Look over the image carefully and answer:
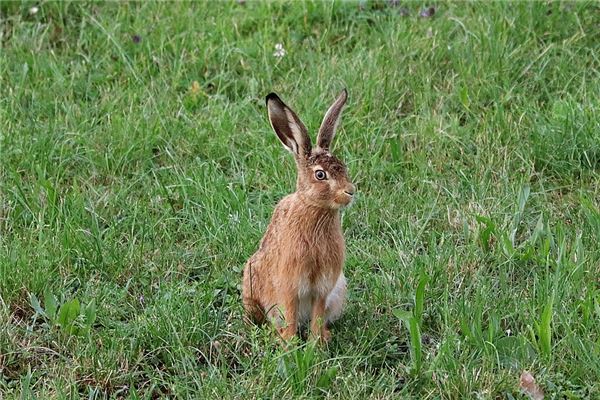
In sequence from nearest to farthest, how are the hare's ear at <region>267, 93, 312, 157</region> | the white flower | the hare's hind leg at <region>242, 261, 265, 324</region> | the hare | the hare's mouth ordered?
the hare's mouth
the hare
the hare's ear at <region>267, 93, 312, 157</region>
the hare's hind leg at <region>242, 261, 265, 324</region>
the white flower

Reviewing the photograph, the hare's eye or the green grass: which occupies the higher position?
the hare's eye

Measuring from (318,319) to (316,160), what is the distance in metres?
0.65

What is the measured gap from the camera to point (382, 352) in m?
4.91

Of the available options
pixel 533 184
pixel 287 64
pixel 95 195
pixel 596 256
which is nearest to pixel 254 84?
pixel 287 64

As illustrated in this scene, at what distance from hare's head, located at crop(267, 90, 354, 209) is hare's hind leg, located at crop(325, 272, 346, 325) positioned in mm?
385

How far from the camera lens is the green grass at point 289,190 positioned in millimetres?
4742

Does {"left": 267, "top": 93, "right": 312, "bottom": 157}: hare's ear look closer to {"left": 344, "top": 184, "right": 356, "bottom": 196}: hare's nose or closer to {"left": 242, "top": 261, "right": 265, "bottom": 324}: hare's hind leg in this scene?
{"left": 344, "top": 184, "right": 356, "bottom": 196}: hare's nose

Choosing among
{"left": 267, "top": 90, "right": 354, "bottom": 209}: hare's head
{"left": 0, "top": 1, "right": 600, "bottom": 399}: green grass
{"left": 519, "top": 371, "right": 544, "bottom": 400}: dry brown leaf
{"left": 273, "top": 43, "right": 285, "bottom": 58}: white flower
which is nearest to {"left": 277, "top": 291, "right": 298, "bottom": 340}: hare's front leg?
{"left": 0, "top": 1, "right": 600, "bottom": 399}: green grass

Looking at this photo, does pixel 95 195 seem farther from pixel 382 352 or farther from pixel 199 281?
pixel 382 352

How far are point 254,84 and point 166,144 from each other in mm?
736

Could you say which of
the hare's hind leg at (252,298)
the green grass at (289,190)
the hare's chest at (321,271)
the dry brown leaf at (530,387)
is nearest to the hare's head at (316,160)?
the hare's chest at (321,271)

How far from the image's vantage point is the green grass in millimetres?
4742

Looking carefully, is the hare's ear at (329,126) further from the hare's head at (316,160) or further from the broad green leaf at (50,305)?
the broad green leaf at (50,305)

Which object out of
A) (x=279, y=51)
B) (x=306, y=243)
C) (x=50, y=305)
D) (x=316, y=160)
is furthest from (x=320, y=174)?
(x=279, y=51)
